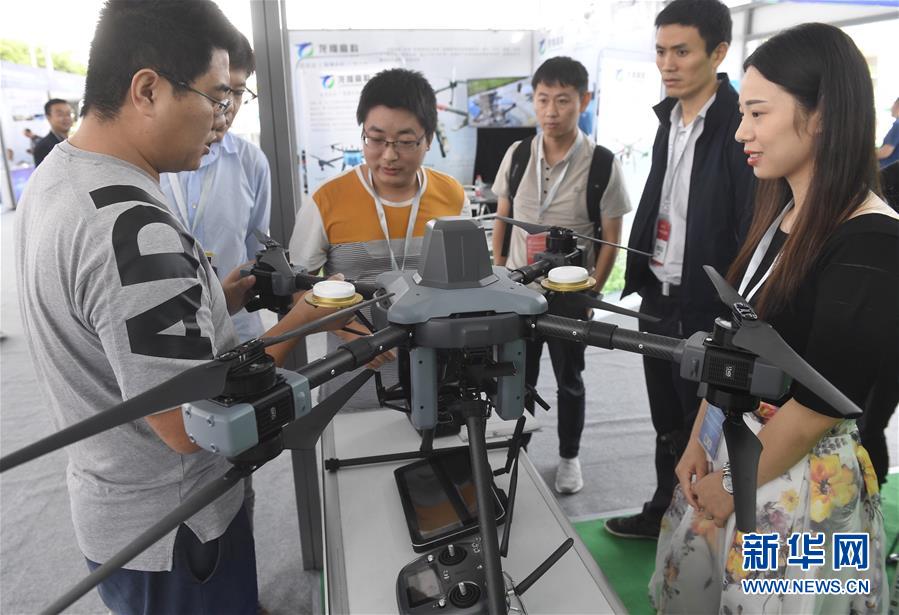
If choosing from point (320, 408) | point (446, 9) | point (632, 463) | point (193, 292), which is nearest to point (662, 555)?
point (320, 408)

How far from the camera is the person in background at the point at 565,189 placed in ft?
7.65

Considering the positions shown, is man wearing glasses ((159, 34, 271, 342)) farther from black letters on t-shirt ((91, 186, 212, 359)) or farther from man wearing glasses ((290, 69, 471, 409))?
black letters on t-shirt ((91, 186, 212, 359))

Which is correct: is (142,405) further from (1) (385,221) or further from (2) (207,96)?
(1) (385,221)

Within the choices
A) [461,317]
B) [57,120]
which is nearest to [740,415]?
[461,317]

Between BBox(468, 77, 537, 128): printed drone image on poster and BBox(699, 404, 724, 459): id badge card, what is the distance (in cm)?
353

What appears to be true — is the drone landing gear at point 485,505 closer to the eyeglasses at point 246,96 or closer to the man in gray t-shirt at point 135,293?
the man in gray t-shirt at point 135,293

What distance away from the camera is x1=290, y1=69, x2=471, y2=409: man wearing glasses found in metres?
1.63

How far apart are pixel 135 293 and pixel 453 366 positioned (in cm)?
45

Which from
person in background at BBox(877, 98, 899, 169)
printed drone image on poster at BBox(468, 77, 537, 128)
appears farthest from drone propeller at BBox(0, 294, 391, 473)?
printed drone image on poster at BBox(468, 77, 537, 128)

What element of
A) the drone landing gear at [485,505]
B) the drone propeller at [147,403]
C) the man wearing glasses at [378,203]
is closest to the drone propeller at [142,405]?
the drone propeller at [147,403]

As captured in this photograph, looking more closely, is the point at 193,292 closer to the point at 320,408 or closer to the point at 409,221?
the point at 320,408

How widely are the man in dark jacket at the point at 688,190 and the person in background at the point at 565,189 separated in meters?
0.31

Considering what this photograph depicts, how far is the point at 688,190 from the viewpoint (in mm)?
1926

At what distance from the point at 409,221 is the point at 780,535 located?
1.19 meters
